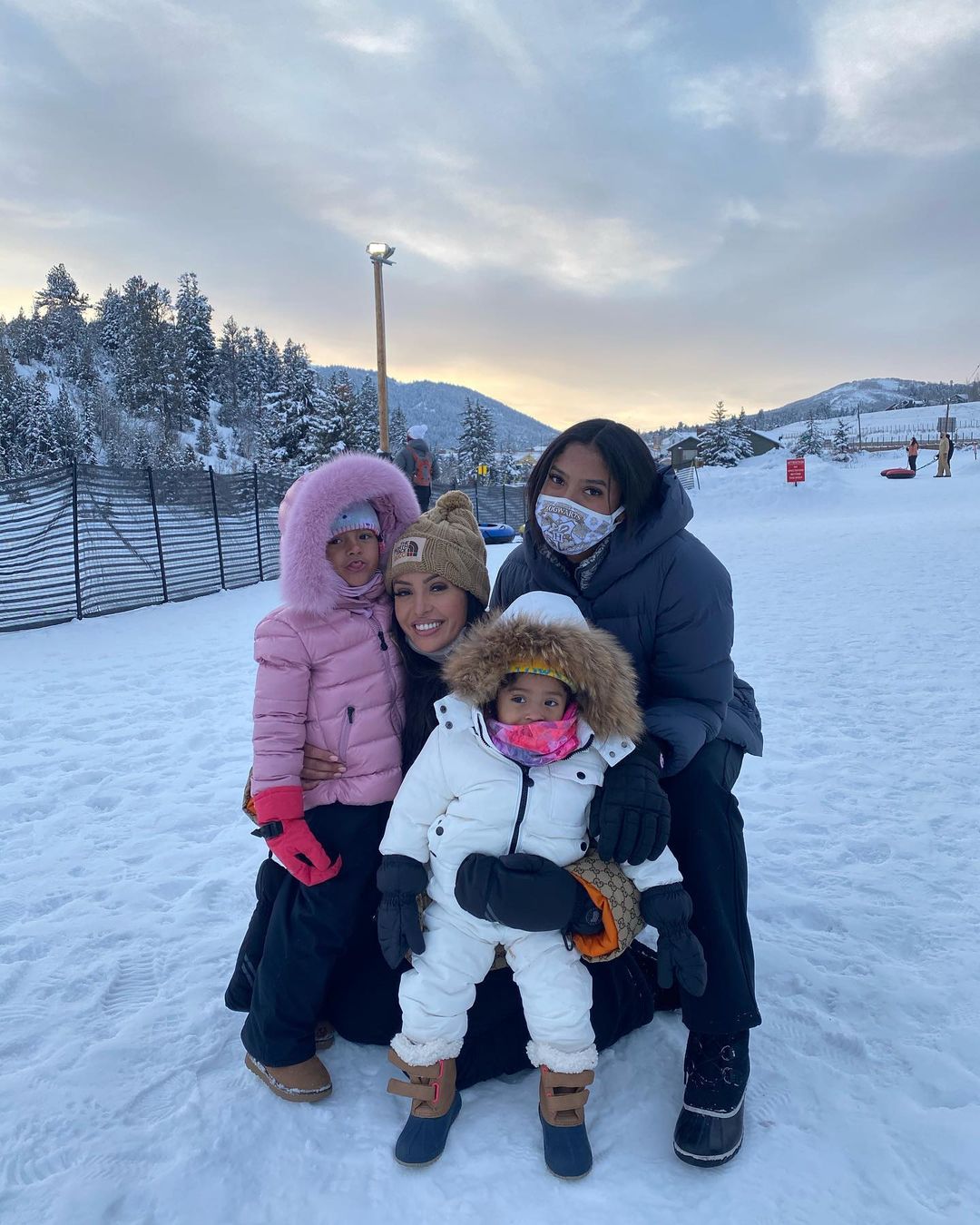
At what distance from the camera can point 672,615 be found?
213 cm

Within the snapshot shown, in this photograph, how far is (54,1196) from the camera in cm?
170

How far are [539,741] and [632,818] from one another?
0.97 feet

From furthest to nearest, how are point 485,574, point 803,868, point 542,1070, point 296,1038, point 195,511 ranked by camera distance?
point 195,511 → point 803,868 → point 485,574 → point 296,1038 → point 542,1070

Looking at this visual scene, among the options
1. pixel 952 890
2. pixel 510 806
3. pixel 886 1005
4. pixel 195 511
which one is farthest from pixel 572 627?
pixel 195 511

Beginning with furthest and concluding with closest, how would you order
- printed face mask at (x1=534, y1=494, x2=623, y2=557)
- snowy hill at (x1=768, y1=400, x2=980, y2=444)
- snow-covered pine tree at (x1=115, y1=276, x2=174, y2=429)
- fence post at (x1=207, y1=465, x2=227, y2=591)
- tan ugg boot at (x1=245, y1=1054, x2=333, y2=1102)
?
snowy hill at (x1=768, y1=400, x2=980, y2=444) → snow-covered pine tree at (x1=115, y1=276, x2=174, y2=429) → fence post at (x1=207, y1=465, x2=227, y2=591) → printed face mask at (x1=534, y1=494, x2=623, y2=557) → tan ugg boot at (x1=245, y1=1054, x2=333, y2=1102)

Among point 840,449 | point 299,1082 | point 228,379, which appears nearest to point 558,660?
point 299,1082

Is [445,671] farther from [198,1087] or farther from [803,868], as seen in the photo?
[803,868]

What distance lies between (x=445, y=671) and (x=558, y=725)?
35 centimetres

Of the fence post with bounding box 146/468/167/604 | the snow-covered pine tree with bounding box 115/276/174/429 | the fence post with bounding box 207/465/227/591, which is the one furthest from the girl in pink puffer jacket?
the snow-covered pine tree with bounding box 115/276/174/429

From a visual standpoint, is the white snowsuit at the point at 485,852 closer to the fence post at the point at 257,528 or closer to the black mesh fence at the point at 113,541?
the black mesh fence at the point at 113,541

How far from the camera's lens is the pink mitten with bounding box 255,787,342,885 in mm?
2010

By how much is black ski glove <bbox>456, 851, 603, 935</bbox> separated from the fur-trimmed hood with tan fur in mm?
367

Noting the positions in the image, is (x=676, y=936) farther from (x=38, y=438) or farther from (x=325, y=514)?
(x=38, y=438)

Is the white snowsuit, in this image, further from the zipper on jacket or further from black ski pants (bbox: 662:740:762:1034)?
black ski pants (bbox: 662:740:762:1034)
